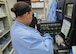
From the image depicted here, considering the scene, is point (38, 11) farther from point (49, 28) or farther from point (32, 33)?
point (32, 33)

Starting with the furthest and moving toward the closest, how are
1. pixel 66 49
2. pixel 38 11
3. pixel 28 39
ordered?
pixel 38 11, pixel 66 49, pixel 28 39

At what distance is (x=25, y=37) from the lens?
1.16 metres

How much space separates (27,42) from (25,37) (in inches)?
2.1

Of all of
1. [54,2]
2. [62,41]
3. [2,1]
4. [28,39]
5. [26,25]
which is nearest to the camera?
[28,39]

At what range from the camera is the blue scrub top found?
116 centimetres

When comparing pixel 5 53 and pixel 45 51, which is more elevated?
pixel 45 51

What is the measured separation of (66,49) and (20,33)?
61 cm

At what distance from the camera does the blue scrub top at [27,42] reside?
3.81 feet

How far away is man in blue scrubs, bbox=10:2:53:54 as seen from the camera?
3.82 feet

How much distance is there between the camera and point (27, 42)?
1152 mm

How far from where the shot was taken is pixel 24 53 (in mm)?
1213

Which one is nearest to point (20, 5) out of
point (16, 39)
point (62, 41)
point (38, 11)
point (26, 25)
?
point (26, 25)

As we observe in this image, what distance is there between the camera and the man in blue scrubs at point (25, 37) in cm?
116

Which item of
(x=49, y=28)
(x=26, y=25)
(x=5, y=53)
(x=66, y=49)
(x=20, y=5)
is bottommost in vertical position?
(x=5, y=53)
